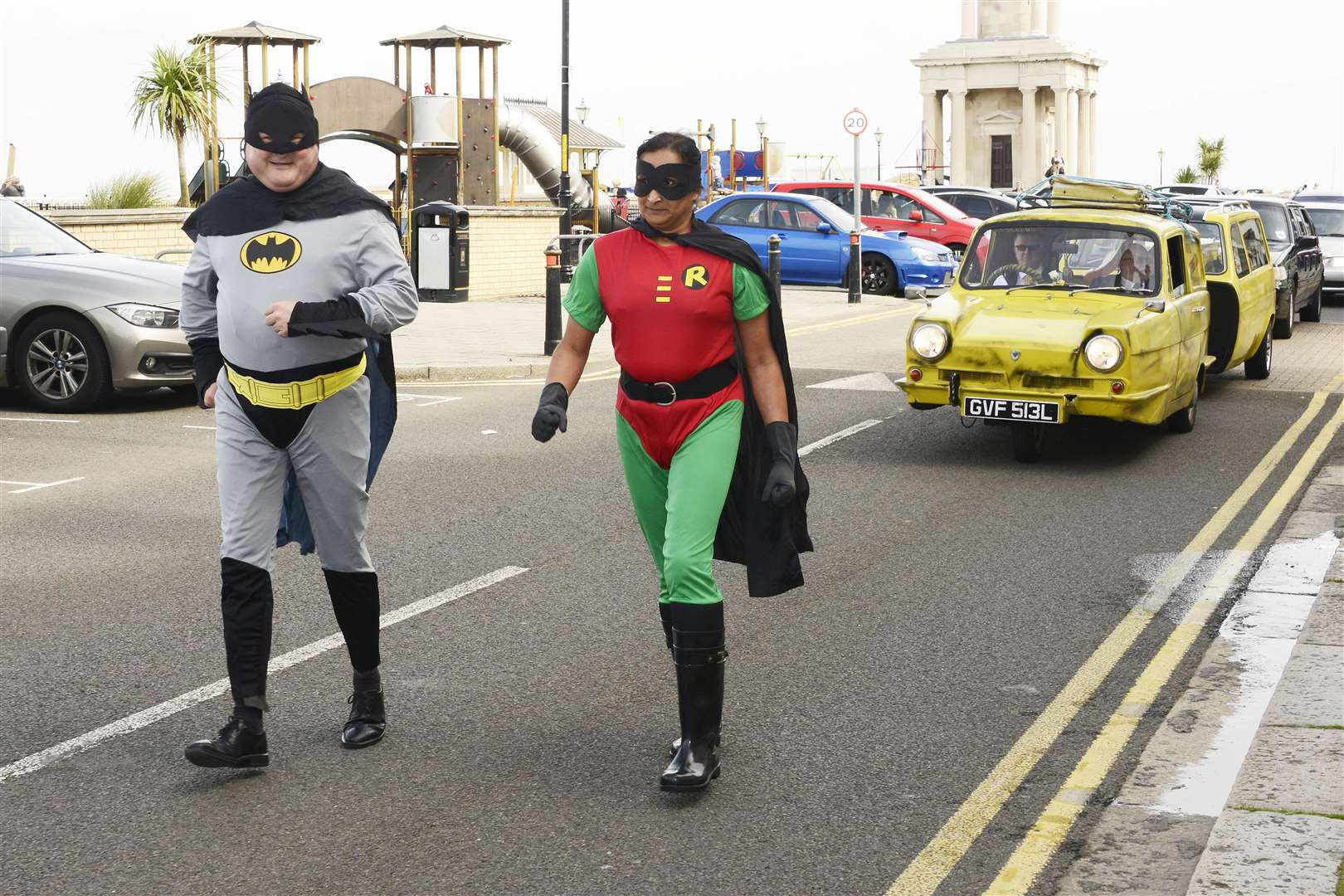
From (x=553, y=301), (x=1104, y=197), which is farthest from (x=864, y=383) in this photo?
(x=553, y=301)

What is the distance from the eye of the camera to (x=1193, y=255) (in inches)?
495

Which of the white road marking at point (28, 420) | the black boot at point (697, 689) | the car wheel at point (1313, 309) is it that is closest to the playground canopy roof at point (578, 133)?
the car wheel at point (1313, 309)

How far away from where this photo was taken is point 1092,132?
→ 98312mm

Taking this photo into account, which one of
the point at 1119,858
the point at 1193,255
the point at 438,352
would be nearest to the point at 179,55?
the point at 438,352

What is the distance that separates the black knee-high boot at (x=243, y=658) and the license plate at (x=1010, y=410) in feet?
21.4

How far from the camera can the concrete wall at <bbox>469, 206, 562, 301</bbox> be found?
26359 mm

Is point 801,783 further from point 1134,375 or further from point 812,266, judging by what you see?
point 812,266

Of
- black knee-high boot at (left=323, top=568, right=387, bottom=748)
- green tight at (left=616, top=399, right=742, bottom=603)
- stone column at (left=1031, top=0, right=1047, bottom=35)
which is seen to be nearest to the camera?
green tight at (left=616, top=399, right=742, bottom=603)

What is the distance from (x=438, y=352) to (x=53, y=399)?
4.89 m

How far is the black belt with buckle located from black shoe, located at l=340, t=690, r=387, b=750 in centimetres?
127

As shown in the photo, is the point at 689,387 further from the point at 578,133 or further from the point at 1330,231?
the point at 578,133

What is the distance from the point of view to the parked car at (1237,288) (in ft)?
45.9

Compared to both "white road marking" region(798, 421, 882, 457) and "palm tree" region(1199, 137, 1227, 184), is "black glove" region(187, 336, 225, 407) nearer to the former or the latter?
"white road marking" region(798, 421, 882, 457)

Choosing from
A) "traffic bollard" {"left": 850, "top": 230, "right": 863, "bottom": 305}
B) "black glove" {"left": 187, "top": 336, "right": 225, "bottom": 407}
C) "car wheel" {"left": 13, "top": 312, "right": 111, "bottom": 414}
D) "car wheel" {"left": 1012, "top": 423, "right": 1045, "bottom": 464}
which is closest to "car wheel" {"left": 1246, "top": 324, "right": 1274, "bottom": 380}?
"car wheel" {"left": 1012, "top": 423, "right": 1045, "bottom": 464}
